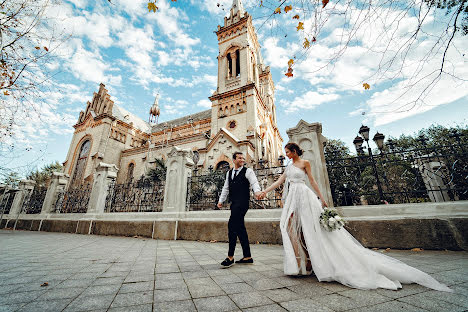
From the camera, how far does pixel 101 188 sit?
8.16 meters

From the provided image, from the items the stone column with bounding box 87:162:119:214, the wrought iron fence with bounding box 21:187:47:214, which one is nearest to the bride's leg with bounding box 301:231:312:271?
the stone column with bounding box 87:162:119:214

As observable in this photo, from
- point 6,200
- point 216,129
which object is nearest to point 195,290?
point 6,200

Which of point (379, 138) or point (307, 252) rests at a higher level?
point (379, 138)

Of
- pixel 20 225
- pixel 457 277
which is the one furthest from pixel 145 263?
Result: pixel 20 225


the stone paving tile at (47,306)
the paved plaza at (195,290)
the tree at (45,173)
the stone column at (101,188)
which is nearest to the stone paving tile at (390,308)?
the paved plaza at (195,290)

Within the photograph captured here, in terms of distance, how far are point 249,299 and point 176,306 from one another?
0.64 meters

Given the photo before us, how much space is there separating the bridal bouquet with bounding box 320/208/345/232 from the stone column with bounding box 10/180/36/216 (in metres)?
16.7

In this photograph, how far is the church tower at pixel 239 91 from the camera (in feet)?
61.1

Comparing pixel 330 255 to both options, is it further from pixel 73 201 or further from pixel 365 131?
pixel 73 201

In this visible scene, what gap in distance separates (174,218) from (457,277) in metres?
6.18

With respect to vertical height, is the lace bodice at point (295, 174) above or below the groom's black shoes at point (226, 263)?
above

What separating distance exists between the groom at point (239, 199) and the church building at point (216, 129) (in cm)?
1167

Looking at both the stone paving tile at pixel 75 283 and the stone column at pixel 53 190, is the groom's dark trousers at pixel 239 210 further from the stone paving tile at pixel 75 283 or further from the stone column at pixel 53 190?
the stone column at pixel 53 190

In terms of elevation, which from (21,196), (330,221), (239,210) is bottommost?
(330,221)
